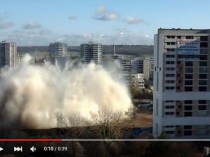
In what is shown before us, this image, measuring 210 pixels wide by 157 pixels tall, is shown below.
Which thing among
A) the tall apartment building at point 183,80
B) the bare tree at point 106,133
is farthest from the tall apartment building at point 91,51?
the bare tree at point 106,133

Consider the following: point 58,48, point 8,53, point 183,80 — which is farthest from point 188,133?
point 58,48

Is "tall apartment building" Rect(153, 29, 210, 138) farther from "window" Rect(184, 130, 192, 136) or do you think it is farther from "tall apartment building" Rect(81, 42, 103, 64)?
"tall apartment building" Rect(81, 42, 103, 64)

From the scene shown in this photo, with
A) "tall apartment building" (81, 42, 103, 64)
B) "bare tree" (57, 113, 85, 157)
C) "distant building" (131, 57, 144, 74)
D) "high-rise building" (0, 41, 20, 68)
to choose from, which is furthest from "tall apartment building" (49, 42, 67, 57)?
"bare tree" (57, 113, 85, 157)

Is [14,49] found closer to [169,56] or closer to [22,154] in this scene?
[169,56]

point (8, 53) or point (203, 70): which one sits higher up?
point (8, 53)

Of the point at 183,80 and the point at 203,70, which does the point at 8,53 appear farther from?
the point at 203,70
